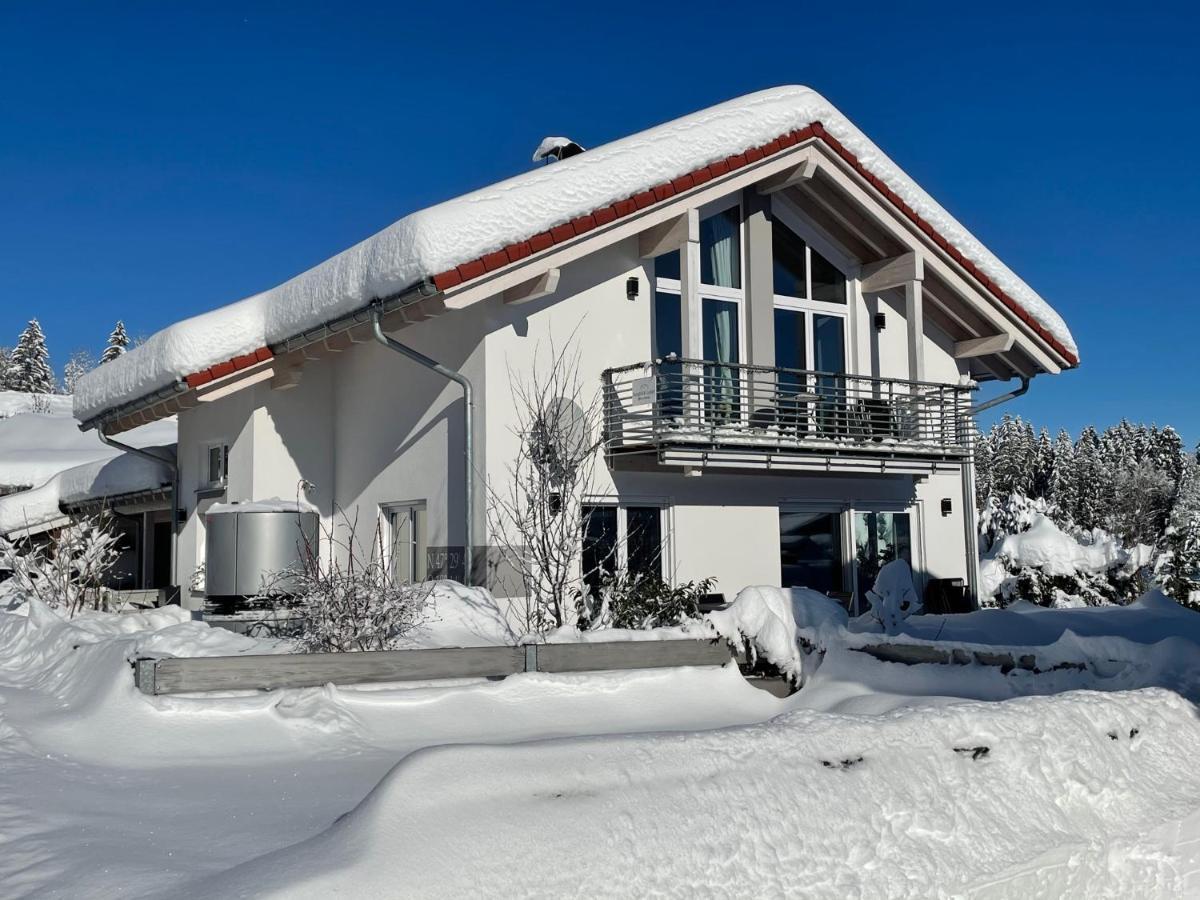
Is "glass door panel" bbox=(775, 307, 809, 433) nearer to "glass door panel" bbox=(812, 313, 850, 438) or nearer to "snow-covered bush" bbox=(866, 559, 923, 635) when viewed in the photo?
"glass door panel" bbox=(812, 313, 850, 438)

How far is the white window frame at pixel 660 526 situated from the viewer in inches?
513

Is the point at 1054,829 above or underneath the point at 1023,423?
underneath

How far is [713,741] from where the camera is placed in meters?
4.80

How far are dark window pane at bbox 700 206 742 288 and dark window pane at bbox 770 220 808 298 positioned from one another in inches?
30.3

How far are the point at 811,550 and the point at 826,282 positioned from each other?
393 cm

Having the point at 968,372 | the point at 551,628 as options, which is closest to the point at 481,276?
the point at 551,628

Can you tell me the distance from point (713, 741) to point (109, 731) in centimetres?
377

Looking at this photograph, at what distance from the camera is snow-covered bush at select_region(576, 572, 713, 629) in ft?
31.8

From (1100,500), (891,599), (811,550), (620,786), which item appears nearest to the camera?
(620,786)

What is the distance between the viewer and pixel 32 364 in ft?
261

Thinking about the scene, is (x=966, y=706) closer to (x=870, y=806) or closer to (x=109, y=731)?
(x=870, y=806)

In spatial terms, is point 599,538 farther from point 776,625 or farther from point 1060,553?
point 1060,553

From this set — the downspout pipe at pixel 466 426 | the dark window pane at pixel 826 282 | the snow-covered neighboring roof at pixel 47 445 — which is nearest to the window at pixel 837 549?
the dark window pane at pixel 826 282

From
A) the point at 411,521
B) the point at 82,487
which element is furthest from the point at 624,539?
the point at 82,487
